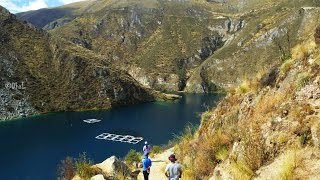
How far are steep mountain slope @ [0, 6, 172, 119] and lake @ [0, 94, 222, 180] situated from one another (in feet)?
35.4

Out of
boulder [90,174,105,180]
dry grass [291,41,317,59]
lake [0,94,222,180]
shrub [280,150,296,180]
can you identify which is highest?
dry grass [291,41,317,59]

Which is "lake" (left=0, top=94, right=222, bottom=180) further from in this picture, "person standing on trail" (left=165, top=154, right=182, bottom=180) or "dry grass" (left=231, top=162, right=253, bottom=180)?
"dry grass" (left=231, top=162, right=253, bottom=180)

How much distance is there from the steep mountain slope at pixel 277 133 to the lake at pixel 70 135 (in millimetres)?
53211

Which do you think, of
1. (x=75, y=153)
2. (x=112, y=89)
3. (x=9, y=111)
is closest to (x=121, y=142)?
(x=75, y=153)

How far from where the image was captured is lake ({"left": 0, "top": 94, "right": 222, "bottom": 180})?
82875 millimetres

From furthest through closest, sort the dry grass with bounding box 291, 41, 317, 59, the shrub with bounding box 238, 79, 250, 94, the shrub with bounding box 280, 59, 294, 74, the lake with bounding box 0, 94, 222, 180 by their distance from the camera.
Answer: the lake with bounding box 0, 94, 222, 180 → the shrub with bounding box 238, 79, 250, 94 → the shrub with bounding box 280, 59, 294, 74 → the dry grass with bounding box 291, 41, 317, 59

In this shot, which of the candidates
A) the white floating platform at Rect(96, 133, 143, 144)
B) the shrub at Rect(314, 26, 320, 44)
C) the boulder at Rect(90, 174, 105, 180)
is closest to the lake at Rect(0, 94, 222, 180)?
the white floating platform at Rect(96, 133, 143, 144)

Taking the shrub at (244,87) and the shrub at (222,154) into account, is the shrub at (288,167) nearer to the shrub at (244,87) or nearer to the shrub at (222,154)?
the shrub at (222,154)

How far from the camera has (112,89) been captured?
195 meters

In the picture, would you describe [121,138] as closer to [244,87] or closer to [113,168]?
[113,168]

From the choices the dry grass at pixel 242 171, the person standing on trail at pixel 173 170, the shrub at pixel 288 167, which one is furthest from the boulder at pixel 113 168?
the shrub at pixel 288 167

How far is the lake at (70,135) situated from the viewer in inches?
3263

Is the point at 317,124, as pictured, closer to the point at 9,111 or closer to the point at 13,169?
the point at 13,169

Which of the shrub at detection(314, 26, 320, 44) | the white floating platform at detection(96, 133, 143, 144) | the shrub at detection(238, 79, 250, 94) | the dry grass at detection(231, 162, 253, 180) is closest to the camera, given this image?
the dry grass at detection(231, 162, 253, 180)
